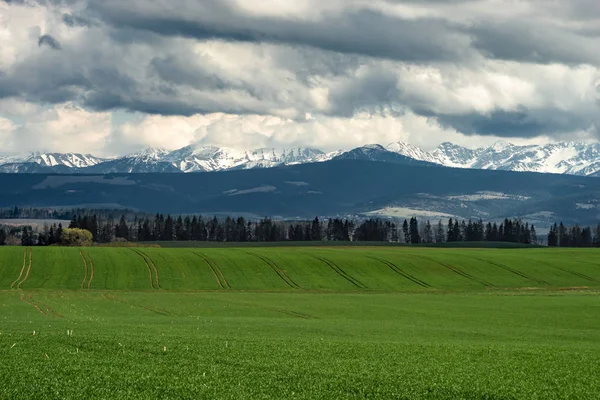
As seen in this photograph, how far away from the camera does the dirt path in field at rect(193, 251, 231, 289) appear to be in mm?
113213

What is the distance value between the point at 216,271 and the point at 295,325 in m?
63.5

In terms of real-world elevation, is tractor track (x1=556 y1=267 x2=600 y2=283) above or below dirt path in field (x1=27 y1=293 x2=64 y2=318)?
above

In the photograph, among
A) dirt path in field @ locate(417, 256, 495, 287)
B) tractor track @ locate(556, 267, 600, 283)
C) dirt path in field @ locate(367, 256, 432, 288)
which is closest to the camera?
dirt path in field @ locate(367, 256, 432, 288)

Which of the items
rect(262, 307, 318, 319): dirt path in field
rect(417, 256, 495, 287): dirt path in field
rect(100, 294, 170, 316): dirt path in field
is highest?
rect(417, 256, 495, 287): dirt path in field

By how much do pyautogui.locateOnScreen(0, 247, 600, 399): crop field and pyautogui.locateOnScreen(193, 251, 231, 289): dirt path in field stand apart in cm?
32

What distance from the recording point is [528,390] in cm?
3045

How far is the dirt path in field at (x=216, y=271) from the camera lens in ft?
371

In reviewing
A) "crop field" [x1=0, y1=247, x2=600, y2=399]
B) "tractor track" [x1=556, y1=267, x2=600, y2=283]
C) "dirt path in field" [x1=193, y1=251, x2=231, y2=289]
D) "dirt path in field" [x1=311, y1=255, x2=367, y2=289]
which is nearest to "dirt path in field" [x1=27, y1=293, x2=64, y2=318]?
"crop field" [x1=0, y1=247, x2=600, y2=399]

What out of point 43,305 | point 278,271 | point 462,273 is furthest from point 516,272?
point 43,305

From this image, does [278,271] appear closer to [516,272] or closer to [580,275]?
[516,272]

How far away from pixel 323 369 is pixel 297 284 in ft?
267

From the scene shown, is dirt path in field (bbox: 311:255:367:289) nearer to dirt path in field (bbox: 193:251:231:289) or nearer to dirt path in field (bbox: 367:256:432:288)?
dirt path in field (bbox: 367:256:432:288)

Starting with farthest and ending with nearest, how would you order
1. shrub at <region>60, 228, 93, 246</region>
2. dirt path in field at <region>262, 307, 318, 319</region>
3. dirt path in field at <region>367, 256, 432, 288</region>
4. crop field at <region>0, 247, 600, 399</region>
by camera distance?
shrub at <region>60, 228, 93, 246</region>, dirt path in field at <region>367, 256, 432, 288</region>, dirt path in field at <region>262, 307, 318, 319</region>, crop field at <region>0, 247, 600, 399</region>

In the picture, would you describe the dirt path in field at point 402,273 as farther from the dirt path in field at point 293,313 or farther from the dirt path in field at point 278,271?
the dirt path in field at point 293,313
